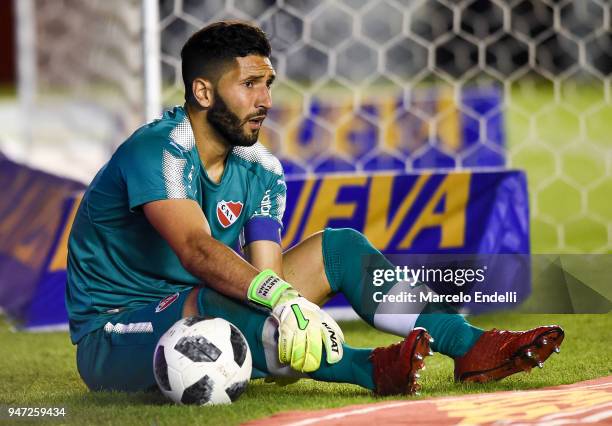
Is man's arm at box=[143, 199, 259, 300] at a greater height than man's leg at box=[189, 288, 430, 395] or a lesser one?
greater

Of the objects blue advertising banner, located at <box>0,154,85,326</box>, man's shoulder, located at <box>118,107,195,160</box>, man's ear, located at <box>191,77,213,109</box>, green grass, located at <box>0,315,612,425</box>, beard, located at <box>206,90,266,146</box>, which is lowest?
blue advertising banner, located at <box>0,154,85,326</box>

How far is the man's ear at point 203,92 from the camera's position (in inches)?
131

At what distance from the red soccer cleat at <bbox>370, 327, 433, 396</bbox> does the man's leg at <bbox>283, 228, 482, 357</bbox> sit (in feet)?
0.75

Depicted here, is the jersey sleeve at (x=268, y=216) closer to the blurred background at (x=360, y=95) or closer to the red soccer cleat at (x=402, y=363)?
the red soccer cleat at (x=402, y=363)

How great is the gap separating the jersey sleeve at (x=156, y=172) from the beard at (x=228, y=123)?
16cm

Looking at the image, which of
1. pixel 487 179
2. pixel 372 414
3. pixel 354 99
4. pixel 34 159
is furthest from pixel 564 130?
pixel 372 414

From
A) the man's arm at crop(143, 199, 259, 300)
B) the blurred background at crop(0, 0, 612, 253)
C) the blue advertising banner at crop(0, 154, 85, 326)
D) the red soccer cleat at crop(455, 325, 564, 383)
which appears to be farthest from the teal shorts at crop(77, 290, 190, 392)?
the blurred background at crop(0, 0, 612, 253)

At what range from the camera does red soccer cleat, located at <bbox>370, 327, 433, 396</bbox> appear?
114 inches

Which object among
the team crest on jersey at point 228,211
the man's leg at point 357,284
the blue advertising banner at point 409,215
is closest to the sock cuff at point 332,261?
the man's leg at point 357,284

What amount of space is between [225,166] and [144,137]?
305 millimetres

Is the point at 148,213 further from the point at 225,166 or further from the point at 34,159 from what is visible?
the point at 34,159

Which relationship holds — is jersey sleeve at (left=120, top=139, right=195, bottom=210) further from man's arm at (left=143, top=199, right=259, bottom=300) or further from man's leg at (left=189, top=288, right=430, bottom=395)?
man's leg at (left=189, top=288, right=430, bottom=395)

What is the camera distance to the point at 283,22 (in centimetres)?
749

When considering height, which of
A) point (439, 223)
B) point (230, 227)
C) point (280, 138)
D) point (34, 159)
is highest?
point (230, 227)
